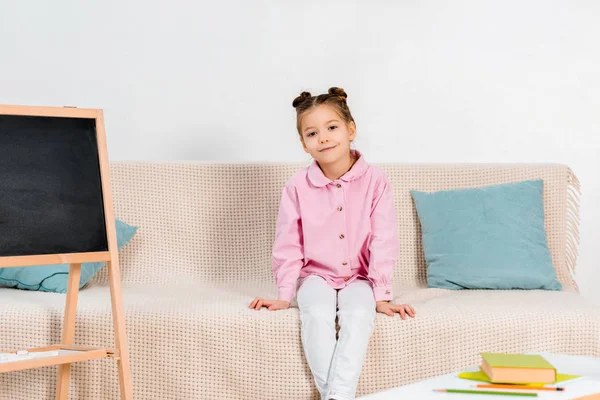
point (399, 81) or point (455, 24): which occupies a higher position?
point (455, 24)

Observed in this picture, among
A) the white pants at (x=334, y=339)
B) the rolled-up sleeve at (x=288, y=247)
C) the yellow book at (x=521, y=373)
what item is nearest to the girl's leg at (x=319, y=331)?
the white pants at (x=334, y=339)

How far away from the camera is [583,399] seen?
132 centimetres

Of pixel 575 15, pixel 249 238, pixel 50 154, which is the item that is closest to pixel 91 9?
pixel 249 238

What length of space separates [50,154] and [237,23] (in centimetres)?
137

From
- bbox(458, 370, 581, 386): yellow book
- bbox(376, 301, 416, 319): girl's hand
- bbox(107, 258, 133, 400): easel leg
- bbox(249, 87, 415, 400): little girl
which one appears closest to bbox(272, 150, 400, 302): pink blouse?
bbox(249, 87, 415, 400): little girl

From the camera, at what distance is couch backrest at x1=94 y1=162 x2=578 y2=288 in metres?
2.59

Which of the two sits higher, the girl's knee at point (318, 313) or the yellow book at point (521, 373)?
the yellow book at point (521, 373)

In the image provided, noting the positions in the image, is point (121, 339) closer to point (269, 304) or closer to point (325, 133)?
point (269, 304)

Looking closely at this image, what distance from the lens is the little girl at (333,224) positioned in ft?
7.06

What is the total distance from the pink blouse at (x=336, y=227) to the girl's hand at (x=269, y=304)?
0.08 m

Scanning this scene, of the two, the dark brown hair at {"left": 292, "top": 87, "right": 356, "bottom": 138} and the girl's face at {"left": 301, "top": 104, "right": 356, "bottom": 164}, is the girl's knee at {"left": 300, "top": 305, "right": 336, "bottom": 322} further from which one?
the dark brown hair at {"left": 292, "top": 87, "right": 356, "bottom": 138}

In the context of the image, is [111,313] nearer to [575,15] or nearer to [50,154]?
[50,154]

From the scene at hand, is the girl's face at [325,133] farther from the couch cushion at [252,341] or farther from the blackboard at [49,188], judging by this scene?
the blackboard at [49,188]

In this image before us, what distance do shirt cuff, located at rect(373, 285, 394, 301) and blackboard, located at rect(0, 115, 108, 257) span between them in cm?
71
